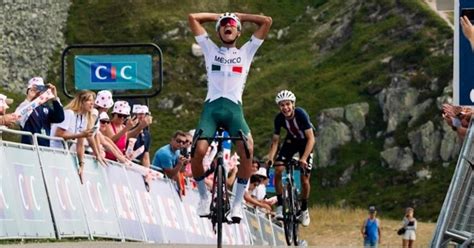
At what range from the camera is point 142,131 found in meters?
28.7

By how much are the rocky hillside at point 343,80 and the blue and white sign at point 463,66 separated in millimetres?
74050

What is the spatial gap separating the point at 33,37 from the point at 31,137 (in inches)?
4201

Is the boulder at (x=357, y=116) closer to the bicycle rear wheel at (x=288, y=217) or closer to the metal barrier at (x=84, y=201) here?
the metal barrier at (x=84, y=201)

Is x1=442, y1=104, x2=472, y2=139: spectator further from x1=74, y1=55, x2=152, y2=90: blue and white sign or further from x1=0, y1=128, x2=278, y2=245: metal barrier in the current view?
x1=74, y1=55, x2=152, y2=90: blue and white sign

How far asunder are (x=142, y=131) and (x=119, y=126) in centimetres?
160

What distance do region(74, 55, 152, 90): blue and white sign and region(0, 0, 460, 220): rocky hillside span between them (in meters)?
59.2

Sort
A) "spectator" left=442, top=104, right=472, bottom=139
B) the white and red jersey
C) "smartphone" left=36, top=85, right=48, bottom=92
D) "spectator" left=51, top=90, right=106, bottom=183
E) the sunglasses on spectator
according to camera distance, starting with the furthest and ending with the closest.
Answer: "spectator" left=51, top=90, right=106, bottom=183
"smartphone" left=36, top=85, right=48, bottom=92
the white and red jersey
the sunglasses on spectator
"spectator" left=442, top=104, right=472, bottom=139

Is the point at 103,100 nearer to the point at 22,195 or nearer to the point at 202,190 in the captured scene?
the point at 22,195

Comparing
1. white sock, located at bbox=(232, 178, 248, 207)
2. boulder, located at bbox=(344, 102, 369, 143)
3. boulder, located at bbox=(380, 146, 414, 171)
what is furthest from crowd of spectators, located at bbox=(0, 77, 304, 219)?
boulder, located at bbox=(344, 102, 369, 143)

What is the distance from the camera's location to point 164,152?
28625 millimetres

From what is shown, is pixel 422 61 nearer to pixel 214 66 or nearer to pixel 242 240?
pixel 242 240

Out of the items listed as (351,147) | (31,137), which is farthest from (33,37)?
(31,137)

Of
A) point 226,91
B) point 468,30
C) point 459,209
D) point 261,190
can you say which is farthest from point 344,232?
point 459,209

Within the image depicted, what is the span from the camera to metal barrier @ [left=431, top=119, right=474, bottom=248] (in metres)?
15.3
